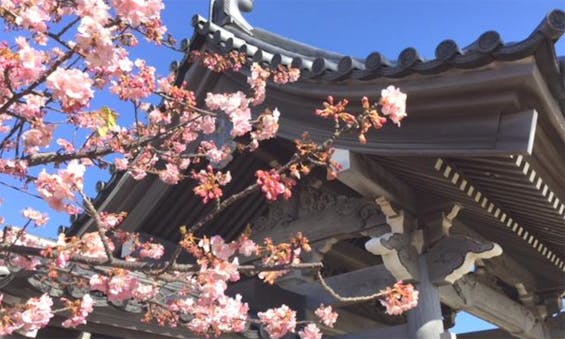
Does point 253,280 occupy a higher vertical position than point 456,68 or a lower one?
lower

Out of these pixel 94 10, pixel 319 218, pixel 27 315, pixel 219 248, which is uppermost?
pixel 319 218

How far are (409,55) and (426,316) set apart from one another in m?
1.86

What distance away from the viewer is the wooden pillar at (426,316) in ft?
12.7

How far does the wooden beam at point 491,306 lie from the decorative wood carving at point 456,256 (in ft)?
1.22

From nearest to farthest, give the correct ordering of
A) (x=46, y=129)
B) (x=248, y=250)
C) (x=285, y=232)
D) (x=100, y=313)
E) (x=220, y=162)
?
(x=46, y=129) → (x=248, y=250) → (x=100, y=313) → (x=220, y=162) → (x=285, y=232)

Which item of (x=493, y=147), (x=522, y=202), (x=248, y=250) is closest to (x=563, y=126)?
(x=493, y=147)

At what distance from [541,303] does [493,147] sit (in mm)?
4239

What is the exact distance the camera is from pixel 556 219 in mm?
4203

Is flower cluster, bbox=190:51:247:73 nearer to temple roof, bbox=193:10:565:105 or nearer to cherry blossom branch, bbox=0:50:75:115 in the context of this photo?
temple roof, bbox=193:10:565:105

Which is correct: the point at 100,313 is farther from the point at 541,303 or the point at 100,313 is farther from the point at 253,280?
the point at 541,303

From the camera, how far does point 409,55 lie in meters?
3.18

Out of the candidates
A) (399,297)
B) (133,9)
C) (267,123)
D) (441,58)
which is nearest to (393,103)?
(441,58)

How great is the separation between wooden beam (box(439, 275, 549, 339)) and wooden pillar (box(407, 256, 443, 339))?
0.38 m

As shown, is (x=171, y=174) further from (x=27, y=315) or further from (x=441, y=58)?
(x=441, y=58)
